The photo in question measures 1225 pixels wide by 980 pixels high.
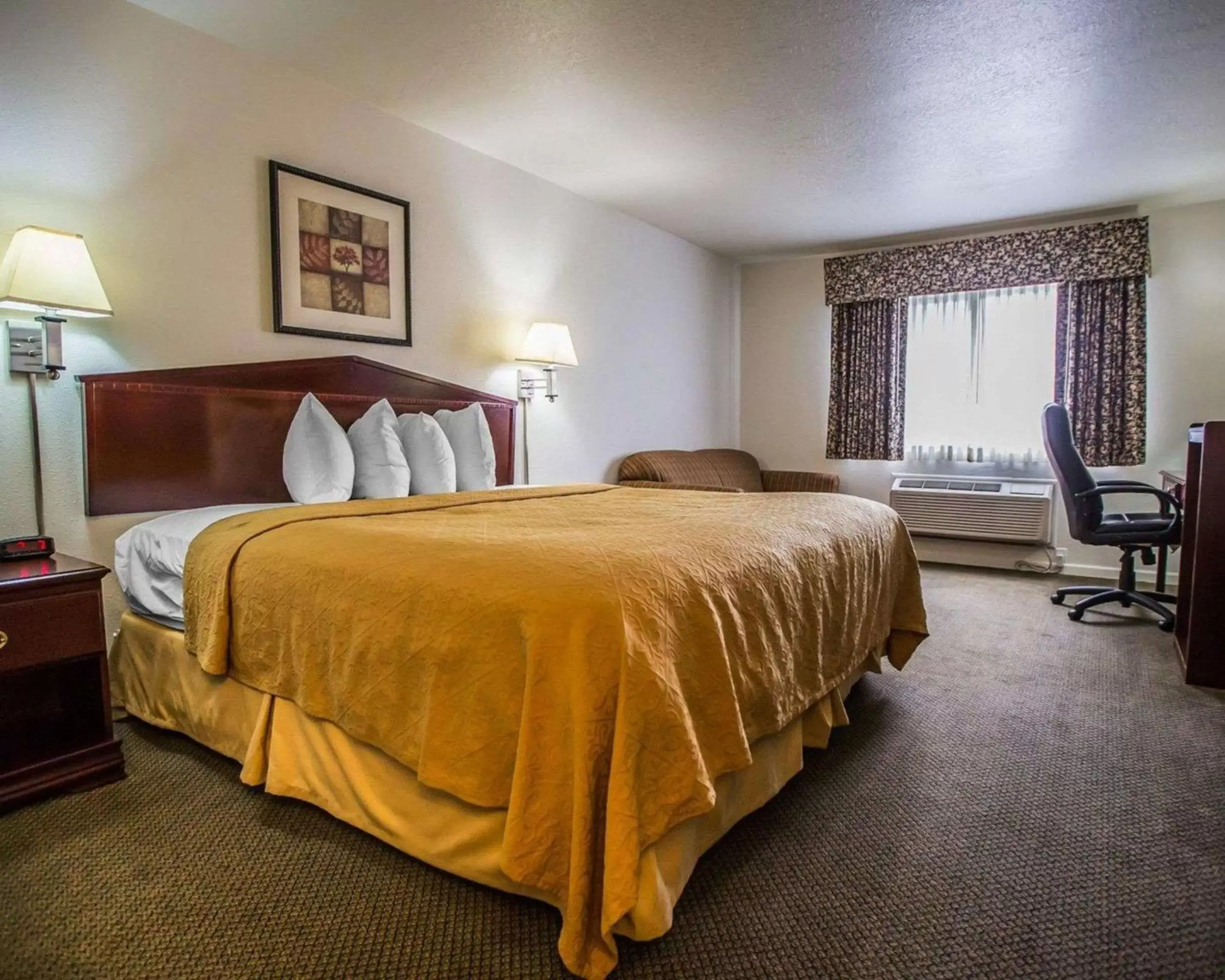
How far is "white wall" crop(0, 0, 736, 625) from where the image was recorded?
81.9 inches

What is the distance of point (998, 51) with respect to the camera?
98.1 inches

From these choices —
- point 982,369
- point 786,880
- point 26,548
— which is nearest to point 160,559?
point 26,548

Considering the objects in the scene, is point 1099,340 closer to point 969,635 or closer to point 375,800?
point 969,635

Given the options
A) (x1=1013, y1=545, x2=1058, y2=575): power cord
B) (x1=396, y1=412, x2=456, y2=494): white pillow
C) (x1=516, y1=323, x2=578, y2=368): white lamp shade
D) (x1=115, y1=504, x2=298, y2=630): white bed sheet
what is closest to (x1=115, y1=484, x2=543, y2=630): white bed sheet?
(x1=115, y1=504, x2=298, y2=630): white bed sheet

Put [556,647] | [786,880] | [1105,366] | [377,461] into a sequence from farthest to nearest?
[1105,366] < [377,461] < [786,880] < [556,647]

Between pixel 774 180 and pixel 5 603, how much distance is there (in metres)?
3.85

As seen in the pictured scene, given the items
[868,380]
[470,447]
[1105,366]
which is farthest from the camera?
[868,380]

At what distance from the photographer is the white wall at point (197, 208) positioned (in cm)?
208

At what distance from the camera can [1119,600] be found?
12.0 ft

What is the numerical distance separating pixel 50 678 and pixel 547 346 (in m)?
2.46

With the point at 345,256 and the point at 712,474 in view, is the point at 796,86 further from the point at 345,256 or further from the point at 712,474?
the point at 712,474

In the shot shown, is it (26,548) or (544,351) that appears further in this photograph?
(544,351)

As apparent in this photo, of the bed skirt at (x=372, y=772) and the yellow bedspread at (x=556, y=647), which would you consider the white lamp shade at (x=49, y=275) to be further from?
the bed skirt at (x=372, y=772)

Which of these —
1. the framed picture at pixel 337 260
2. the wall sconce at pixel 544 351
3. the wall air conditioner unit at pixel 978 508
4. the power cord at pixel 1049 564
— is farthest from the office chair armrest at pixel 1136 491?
the framed picture at pixel 337 260
